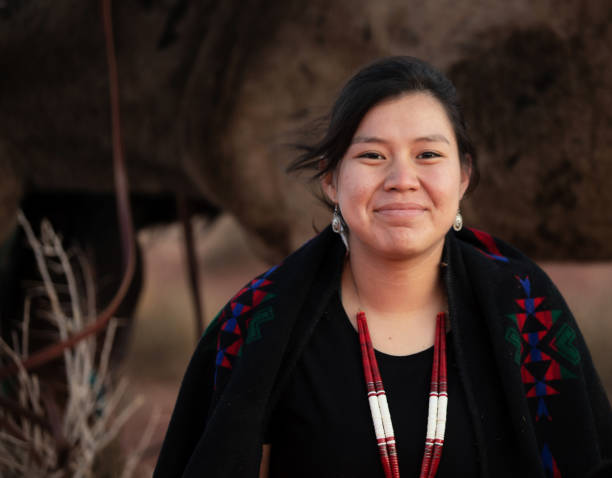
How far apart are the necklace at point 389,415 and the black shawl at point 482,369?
0.09 feet

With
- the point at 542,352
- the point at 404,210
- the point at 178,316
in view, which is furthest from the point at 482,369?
the point at 178,316

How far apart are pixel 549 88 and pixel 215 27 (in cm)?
82

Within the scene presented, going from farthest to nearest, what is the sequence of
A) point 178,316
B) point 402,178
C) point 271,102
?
point 178,316, point 271,102, point 402,178

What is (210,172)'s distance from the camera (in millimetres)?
1945

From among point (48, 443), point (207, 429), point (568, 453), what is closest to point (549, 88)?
point (568, 453)

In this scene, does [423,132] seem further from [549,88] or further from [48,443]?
[48,443]

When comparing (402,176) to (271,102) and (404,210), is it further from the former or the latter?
(271,102)

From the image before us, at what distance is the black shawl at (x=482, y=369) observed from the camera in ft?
3.00

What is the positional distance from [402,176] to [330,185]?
0.15 meters

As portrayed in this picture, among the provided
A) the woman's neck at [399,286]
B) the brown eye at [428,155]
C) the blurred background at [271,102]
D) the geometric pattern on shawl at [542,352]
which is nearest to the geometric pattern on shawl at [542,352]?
the geometric pattern on shawl at [542,352]

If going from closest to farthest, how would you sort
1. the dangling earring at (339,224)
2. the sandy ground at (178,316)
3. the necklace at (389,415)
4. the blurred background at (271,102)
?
the necklace at (389,415) < the dangling earring at (339,224) < the blurred background at (271,102) < the sandy ground at (178,316)

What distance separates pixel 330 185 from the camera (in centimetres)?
103

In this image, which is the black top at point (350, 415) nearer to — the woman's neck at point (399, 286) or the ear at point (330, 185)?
the woman's neck at point (399, 286)

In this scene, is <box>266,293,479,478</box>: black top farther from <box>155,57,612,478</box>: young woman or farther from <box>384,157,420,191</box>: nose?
<box>384,157,420,191</box>: nose
